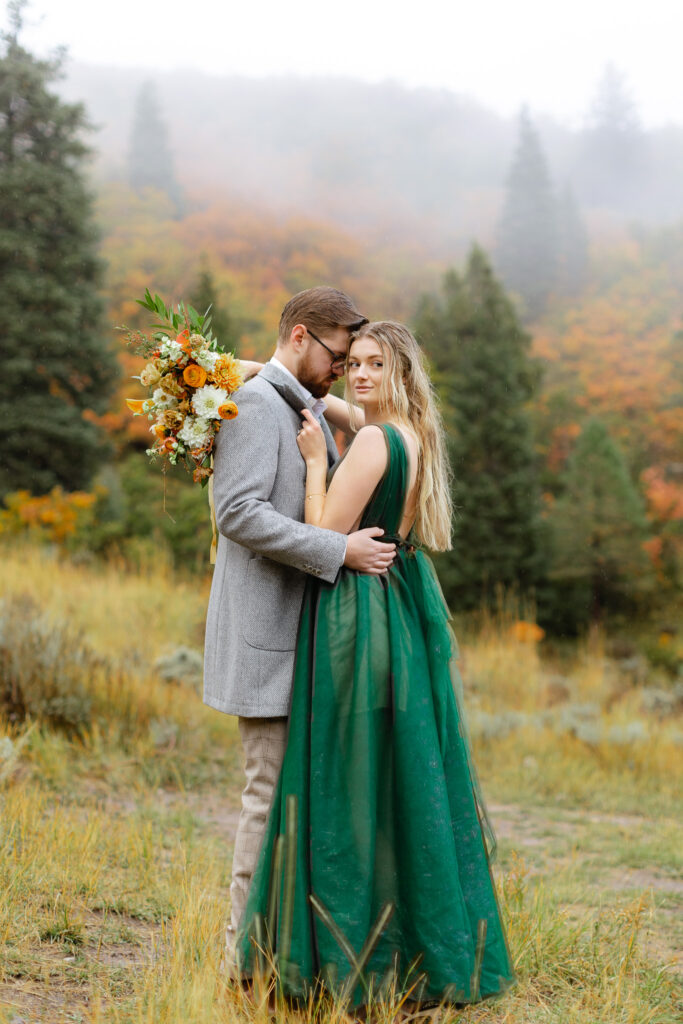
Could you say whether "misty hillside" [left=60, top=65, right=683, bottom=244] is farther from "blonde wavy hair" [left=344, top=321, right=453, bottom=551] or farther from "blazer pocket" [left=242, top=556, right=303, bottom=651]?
"blazer pocket" [left=242, top=556, right=303, bottom=651]

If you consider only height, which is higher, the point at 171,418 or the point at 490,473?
the point at 490,473

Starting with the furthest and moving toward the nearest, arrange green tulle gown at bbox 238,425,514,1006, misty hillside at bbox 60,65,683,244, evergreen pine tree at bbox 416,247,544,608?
misty hillside at bbox 60,65,683,244, evergreen pine tree at bbox 416,247,544,608, green tulle gown at bbox 238,425,514,1006

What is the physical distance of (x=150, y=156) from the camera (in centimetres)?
3747

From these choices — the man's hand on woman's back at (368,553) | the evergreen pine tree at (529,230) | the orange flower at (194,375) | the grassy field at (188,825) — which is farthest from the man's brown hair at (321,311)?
the evergreen pine tree at (529,230)

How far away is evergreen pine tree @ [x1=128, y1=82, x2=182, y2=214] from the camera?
3628cm

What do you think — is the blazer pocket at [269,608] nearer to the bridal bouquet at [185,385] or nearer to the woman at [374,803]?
the woman at [374,803]

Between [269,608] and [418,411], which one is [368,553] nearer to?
[269,608]

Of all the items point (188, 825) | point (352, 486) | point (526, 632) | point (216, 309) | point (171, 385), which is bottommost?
point (188, 825)

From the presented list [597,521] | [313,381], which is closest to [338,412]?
[313,381]

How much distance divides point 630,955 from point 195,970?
1.47m

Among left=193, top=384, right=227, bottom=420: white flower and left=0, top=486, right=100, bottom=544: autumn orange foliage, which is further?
left=0, top=486, right=100, bottom=544: autumn orange foliage

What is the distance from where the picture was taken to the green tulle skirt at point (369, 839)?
2.47 metres

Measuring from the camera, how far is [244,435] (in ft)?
8.71

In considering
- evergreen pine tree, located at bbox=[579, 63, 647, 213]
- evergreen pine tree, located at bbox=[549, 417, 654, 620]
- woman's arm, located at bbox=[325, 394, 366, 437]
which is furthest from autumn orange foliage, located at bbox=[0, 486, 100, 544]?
evergreen pine tree, located at bbox=[579, 63, 647, 213]
